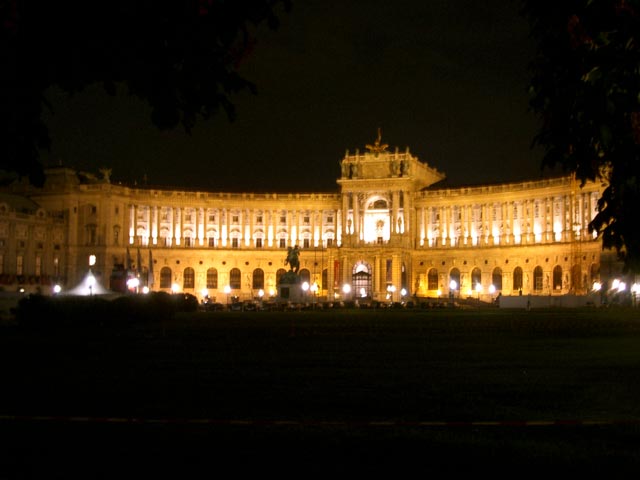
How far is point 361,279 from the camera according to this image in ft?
479

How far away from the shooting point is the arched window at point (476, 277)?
137250 millimetres

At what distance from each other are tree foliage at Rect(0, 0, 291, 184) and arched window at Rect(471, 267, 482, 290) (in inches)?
5144

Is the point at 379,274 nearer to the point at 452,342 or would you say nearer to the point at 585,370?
the point at 452,342

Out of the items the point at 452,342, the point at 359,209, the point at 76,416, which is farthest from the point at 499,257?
the point at 76,416

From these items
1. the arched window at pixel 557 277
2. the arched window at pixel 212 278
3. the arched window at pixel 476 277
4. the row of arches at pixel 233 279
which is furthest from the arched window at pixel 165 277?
the arched window at pixel 557 277

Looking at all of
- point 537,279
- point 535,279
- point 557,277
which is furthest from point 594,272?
point 535,279

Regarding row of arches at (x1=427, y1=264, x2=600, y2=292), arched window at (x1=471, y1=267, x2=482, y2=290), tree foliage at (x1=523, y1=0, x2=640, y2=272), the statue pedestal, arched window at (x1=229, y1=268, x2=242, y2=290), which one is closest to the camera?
tree foliage at (x1=523, y1=0, x2=640, y2=272)

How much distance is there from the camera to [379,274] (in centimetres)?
14188

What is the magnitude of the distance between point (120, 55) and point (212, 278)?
13614cm

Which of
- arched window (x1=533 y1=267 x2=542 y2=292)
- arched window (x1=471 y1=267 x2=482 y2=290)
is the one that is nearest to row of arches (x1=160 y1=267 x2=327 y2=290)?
arched window (x1=471 y1=267 x2=482 y2=290)

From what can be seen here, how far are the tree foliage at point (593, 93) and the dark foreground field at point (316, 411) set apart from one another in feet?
12.8

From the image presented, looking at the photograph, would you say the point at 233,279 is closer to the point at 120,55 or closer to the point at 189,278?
the point at 189,278

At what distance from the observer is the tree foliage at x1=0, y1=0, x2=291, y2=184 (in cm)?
809

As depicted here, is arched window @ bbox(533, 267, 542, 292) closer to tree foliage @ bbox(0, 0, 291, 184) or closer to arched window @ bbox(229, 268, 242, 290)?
arched window @ bbox(229, 268, 242, 290)
